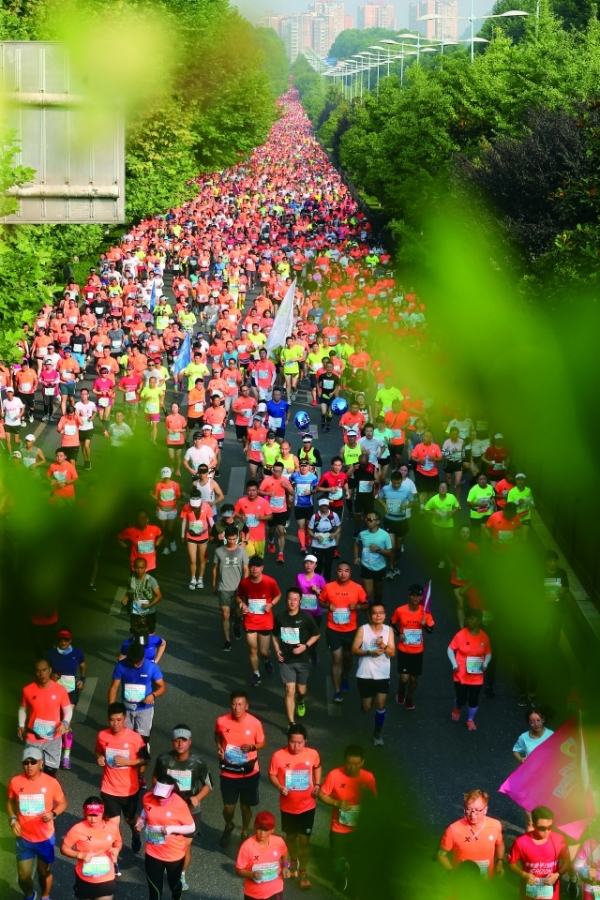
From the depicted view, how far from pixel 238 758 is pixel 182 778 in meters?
0.67

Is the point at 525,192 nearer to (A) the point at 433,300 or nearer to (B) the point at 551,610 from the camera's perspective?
(A) the point at 433,300

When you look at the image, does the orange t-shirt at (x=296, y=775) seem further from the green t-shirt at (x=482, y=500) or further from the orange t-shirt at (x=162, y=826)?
the green t-shirt at (x=482, y=500)

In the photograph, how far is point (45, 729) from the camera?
1030cm

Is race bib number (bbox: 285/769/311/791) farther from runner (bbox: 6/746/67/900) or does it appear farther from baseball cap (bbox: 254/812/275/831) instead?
runner (bbox: 6/746/67/900)

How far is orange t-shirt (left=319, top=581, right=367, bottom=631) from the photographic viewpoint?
12.2 m

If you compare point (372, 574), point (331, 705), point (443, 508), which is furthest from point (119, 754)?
point (443, 508)

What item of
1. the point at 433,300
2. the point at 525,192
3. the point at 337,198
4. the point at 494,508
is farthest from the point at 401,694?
the point at 337,198

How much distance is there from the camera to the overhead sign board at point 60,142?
14.7m

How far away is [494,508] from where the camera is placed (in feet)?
52.4

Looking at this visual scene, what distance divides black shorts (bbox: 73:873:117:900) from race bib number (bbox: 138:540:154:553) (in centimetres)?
589

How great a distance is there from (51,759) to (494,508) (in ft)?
23.2

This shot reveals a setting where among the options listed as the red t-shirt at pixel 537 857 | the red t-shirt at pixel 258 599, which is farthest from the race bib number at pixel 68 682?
the red t-shirt at pixel 537 857

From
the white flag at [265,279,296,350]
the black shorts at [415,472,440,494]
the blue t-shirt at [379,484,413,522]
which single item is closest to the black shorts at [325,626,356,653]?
the blue t-shirt at [379,484,413,522]

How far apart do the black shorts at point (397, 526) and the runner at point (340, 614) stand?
323 centimetres
